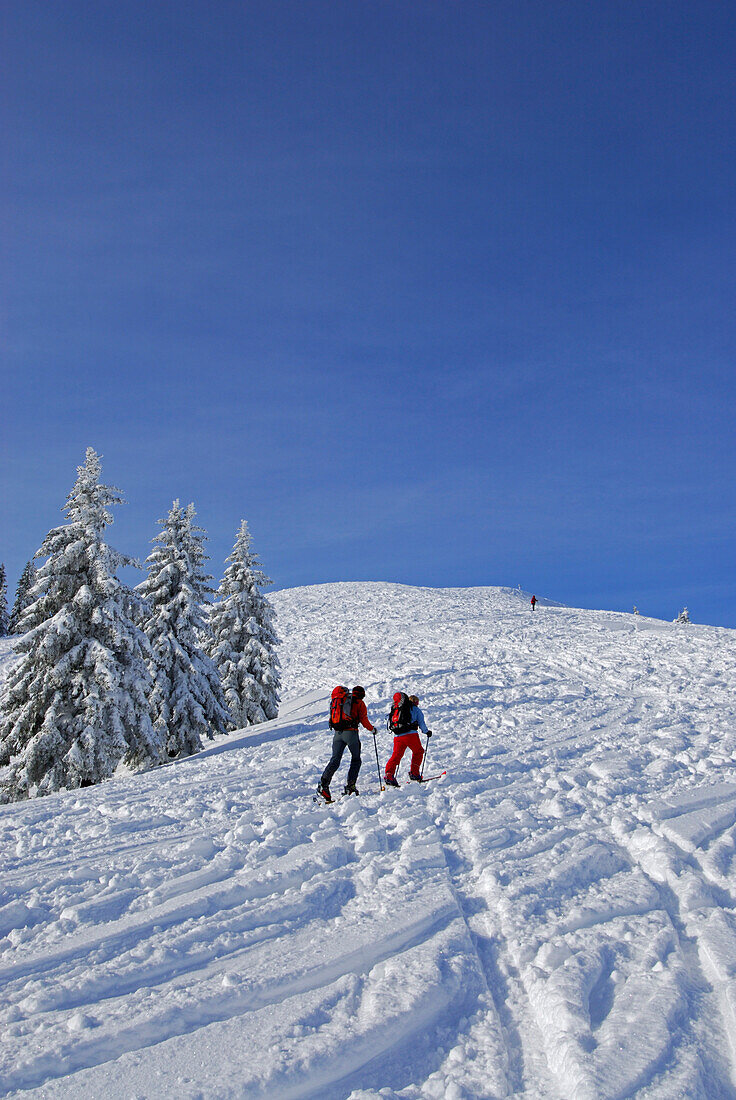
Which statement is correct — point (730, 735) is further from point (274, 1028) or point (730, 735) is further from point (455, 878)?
point (274, 1028)

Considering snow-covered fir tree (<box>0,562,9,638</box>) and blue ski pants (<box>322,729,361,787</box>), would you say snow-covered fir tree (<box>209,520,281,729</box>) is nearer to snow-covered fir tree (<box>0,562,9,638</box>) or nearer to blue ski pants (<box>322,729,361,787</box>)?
blue ski pants (<box>322,729,361,787</box>)

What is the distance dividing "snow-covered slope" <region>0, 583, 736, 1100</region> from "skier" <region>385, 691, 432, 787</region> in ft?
2.01

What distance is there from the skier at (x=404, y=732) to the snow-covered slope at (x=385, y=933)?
2.01ft

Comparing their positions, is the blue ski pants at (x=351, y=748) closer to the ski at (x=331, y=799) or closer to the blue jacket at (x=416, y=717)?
the ski at (x=331, y=799)

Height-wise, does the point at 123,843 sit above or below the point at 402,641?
below

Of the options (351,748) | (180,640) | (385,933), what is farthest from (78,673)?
(385,933)

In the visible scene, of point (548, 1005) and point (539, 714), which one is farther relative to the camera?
point (539, 714)

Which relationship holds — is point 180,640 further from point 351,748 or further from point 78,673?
point 351,748

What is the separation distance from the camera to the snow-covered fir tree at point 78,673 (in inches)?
722

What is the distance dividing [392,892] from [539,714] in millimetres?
11925

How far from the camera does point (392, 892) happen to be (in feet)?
22.0

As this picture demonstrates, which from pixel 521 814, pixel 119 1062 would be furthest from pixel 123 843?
pixel 521 814

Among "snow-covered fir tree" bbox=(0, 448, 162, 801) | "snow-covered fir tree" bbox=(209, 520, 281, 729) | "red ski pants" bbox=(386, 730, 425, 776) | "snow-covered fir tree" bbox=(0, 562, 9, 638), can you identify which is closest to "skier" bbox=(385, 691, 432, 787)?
"red ski pants" bbox=(386, 730, 425, 776)

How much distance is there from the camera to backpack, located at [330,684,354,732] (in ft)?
34.5
